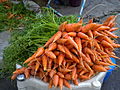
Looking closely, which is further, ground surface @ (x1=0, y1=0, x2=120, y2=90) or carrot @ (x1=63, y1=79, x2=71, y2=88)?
ground surface @ (x1=0, y1=0, x2=120, y2=90)

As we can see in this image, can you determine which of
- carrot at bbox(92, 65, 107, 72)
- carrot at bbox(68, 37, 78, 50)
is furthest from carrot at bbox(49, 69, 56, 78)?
carrot at bbox(92, 65, 107, 72)

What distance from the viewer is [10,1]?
4109mm

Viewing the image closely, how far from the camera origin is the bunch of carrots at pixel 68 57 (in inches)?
67.1

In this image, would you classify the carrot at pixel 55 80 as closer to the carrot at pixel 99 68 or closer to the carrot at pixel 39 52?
the carrot at pixel 39 52

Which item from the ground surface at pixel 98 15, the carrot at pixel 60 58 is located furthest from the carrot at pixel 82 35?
the ground surface at pixel 98 15

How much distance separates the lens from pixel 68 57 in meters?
1.78

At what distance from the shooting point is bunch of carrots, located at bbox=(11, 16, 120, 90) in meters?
1.71

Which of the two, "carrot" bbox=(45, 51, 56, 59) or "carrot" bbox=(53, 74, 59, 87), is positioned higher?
"carrot" bbox=(45, 51, 56, 59)

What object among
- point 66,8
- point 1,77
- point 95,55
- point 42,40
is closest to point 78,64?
point 95,55

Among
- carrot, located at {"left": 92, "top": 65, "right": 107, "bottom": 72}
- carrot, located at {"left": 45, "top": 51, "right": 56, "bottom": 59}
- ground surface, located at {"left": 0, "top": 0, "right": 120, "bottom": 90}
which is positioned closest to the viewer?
carrot, located at {"left": 45, "top": 51, "right": 56, "bottom": 59}

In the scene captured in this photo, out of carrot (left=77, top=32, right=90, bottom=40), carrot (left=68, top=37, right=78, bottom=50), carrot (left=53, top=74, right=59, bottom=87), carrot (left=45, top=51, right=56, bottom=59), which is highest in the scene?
carrot (left=77, top=32, right=90, bottom=40)

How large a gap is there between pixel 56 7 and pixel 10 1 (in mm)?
1077

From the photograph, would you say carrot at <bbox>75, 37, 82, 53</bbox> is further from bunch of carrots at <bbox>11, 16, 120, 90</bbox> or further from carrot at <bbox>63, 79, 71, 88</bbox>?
carrot at <bbox>63, 79, 71, 88</bbox>

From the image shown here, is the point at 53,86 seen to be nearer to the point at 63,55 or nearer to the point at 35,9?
the point at 63,55
